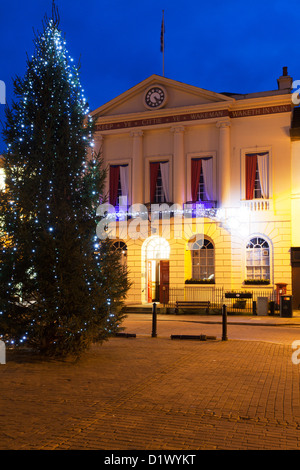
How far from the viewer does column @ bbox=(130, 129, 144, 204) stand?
2853 cm

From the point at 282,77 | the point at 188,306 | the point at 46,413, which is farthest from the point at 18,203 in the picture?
the point at 282,77

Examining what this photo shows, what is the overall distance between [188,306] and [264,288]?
170 inches

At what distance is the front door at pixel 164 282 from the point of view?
27234 mm

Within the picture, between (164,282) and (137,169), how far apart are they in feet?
22.9

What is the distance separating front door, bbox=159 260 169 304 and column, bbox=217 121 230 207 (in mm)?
4951

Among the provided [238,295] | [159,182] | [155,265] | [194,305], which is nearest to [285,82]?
[159,182]

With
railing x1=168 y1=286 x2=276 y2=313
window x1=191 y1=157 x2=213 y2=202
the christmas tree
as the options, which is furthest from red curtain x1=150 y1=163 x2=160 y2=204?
the christmas tree

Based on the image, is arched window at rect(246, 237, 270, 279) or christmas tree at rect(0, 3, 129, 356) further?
arched window at rect(246, 237, 270, 279)

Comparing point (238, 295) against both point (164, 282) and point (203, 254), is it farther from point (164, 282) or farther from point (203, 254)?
point (164, 282)

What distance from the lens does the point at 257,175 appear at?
2625 centimetres

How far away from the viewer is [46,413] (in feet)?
20.1

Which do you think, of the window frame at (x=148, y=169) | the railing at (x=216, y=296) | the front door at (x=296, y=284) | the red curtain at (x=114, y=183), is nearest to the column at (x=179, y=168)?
the window frame at (x=148, y=169)

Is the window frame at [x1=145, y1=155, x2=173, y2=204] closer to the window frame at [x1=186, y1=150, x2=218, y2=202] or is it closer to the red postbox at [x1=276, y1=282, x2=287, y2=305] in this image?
the window frame at [x1=186, y1=150, x2=218, y2=202]
